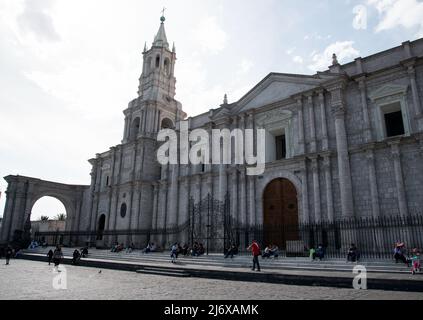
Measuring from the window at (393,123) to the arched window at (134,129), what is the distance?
76.9ft

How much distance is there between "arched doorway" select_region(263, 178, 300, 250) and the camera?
18859 mm

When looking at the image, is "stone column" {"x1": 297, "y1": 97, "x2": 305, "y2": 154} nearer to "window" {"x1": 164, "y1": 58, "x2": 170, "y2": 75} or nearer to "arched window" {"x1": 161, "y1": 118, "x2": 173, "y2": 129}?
"arched window" {"x1": 161, "y1": 118, "x2": 173, "y2": 129}

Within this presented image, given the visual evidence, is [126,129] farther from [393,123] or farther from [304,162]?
[393,123]

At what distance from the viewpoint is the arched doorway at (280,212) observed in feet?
61.9

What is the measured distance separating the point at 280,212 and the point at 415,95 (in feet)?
32.5

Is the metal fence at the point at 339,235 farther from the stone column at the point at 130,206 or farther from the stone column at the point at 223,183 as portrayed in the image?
the stone column at the point at 130,206

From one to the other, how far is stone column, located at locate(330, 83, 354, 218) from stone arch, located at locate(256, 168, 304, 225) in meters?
2.69

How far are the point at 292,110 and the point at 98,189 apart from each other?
77.6 feet

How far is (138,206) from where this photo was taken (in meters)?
28.0

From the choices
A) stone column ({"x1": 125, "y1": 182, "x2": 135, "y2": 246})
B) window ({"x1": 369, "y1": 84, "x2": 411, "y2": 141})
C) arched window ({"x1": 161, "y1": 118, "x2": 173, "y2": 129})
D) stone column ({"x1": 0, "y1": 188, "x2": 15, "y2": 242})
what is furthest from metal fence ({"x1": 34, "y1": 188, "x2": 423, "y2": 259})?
stone column ({"x1": 0, "y1": 188, "x2": 15, "y2": 242})

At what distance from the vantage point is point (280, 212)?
65.0 feet

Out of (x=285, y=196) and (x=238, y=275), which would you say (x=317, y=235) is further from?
(x=238, y=275)
